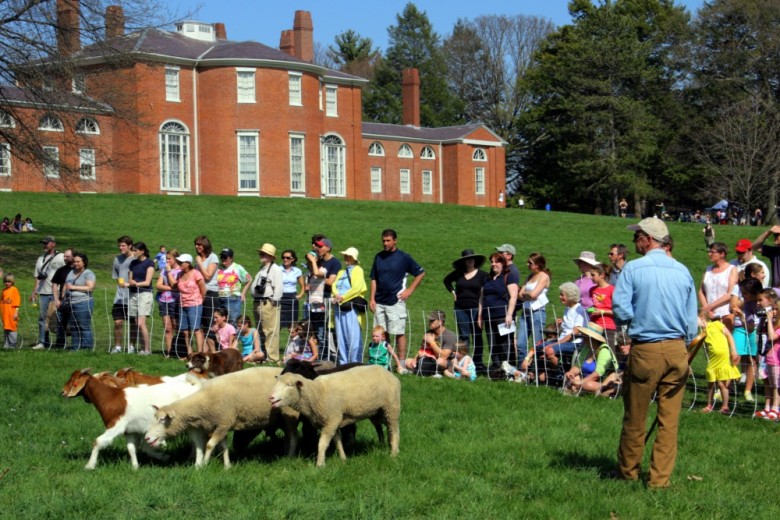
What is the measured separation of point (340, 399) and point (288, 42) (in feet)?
198

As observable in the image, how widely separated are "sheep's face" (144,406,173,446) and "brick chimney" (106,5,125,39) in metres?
20.6

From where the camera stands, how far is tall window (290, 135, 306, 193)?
5509 centimetres

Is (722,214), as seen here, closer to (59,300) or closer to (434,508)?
(59,300)

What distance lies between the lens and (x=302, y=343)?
15.3 meters

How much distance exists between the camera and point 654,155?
7412 cm

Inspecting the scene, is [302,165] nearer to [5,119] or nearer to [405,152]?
[405,152]

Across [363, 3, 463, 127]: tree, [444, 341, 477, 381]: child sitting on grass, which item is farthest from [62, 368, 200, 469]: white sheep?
[363, 3, 463, 127]: tree

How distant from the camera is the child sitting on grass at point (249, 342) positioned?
15180 mm

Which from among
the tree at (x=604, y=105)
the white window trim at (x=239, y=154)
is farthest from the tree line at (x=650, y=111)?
the white window trim at (x=239, y=154)

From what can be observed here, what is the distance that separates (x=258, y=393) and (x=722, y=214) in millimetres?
59949

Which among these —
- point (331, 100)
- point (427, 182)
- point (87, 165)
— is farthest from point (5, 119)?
point (427, 182)

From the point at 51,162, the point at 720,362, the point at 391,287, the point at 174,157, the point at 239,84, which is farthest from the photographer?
the point at 239,84

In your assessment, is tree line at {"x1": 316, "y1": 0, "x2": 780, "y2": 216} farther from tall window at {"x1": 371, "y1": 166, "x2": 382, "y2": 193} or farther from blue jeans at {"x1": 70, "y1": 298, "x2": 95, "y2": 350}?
blue jeans at {"x1": 70, "y1": 298, "x2": 95, "y2": 350}

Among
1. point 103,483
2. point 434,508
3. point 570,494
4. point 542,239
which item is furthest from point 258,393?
point 542,239
